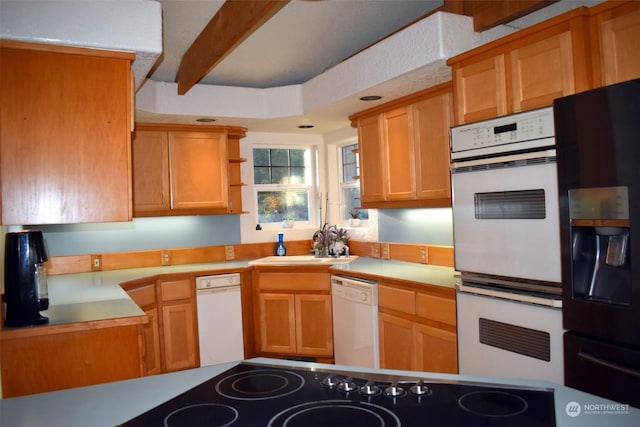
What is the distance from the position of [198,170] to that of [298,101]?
3.66 ft

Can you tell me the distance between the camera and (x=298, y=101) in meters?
4.02

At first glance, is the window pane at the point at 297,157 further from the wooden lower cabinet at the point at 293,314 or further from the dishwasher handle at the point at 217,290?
the dishwasher handle at the point at 217,290

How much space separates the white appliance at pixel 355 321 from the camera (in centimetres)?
337

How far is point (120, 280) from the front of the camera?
11.3 feet

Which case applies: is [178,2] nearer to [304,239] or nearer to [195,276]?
Answer: [195,276]

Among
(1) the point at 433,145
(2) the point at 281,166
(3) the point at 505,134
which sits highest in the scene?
(2) the point at 281,166

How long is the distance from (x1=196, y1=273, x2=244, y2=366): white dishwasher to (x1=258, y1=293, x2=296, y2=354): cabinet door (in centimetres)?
20

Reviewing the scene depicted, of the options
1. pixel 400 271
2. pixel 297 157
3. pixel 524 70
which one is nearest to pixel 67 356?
pixel 400 271

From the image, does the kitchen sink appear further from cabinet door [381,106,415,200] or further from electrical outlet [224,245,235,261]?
cabinet door [381,106,415,200]

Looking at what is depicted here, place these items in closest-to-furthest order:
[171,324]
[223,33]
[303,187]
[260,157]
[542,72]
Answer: [542,72], [223,33], [171,324], [260,157], [303,187]

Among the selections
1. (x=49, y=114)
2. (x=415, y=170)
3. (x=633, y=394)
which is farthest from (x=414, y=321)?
(x=49, y=114)

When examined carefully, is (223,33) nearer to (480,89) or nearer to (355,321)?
(480,89)

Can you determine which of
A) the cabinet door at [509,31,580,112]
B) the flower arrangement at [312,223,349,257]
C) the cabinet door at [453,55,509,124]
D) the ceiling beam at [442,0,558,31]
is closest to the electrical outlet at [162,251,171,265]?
the flower arrangement at [312,223,349,257]

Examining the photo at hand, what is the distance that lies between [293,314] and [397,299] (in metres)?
1.23
